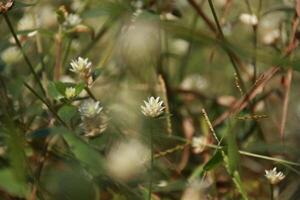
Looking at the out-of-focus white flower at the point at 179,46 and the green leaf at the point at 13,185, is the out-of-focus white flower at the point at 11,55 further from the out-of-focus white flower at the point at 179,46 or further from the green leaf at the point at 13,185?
the out-of-focus white flower at the point at 179,46

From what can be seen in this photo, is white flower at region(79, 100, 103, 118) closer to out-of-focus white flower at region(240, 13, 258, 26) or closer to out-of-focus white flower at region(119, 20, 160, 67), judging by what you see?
out-of-focus white flower at region(119, 20, 160, 67)

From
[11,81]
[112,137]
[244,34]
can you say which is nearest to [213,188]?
[112,137]

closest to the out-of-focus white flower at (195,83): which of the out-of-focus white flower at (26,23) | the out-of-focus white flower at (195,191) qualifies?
the out-of-focus white flower at (26,23)

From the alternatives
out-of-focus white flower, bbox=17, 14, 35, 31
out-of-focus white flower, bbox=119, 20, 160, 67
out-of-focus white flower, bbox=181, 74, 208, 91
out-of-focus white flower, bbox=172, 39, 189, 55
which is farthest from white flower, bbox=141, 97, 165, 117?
out-of-focus white flower, bbox=172, 39, 189, 55

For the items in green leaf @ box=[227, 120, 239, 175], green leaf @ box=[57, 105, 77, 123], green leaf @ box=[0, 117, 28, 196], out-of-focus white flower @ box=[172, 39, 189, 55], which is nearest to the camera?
green leaf @ box=[0, 117, 28, 196]

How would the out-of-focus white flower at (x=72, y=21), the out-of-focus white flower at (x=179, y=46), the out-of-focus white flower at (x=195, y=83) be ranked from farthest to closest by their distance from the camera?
the out-of-focus white flower at (x=179, y=46), the out-of-focus white flower at (x=195, y=83), the out-of-focus white flower at (x=72, y=21)

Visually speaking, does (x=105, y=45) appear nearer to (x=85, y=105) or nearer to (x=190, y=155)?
(x=190, y=155)
